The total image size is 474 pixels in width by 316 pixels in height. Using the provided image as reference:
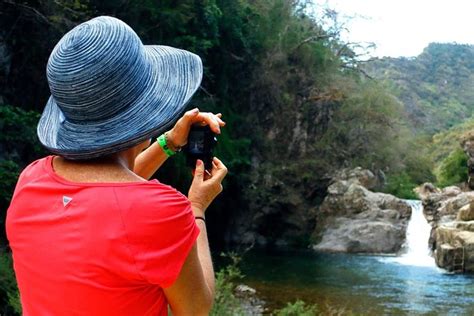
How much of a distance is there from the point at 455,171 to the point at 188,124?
3143 cm

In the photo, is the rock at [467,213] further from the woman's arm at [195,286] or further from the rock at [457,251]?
the woman's arm at [195,286]

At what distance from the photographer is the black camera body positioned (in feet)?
5.18

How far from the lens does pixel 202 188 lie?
5.01ft

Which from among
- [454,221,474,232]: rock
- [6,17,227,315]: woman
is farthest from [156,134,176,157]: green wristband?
[454,221,474,232]: rock

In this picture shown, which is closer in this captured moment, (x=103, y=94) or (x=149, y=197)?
(x=149, y=197)

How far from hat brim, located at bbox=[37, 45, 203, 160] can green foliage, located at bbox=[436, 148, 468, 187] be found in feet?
99.8

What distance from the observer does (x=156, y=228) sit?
123 centimetres

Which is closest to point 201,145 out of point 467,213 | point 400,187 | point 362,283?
point 362,283

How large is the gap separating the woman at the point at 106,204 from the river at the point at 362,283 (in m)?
8.18

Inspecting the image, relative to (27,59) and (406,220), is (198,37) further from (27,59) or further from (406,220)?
(406,220)

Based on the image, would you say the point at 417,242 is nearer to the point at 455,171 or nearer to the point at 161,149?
the point at 455,171

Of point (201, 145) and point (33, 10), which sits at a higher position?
point (33, 10)

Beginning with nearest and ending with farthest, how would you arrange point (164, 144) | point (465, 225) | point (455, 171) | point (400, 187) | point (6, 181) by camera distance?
1. point (164, 144)
2. point (6, 181)
3. point (465, 225)
4. point (400, 187)
5. point (455, 171)

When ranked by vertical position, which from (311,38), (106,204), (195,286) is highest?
(311,38)
